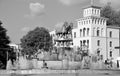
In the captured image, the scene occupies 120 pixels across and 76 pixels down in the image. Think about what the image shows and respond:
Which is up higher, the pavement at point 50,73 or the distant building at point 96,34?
the distant building at point 96,34

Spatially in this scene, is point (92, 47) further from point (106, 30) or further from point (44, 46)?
point (44, 46)

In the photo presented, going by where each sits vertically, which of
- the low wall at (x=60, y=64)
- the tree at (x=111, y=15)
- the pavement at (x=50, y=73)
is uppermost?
the tree at (x=111, y=15)

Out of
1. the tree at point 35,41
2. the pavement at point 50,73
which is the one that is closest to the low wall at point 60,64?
the pavement at point 50,73

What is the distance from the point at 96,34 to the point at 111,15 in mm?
19835

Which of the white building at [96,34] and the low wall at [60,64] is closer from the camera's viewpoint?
the low wall at [60,64]

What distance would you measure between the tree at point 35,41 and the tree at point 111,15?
24.6m

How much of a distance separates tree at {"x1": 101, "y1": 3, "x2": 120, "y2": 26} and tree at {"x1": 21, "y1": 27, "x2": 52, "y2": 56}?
80.6 ft

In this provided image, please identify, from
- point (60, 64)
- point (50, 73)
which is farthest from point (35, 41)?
point (50, 73)

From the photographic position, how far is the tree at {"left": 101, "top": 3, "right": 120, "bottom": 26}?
11640 centimetres

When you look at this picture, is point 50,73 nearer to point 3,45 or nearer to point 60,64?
point 60,64

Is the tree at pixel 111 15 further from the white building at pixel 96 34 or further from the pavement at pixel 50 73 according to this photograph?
the pavement at pixel 50 73

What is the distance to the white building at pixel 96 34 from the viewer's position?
98.2 m

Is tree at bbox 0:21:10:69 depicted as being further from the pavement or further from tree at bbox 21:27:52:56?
the pavement

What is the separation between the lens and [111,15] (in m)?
117
